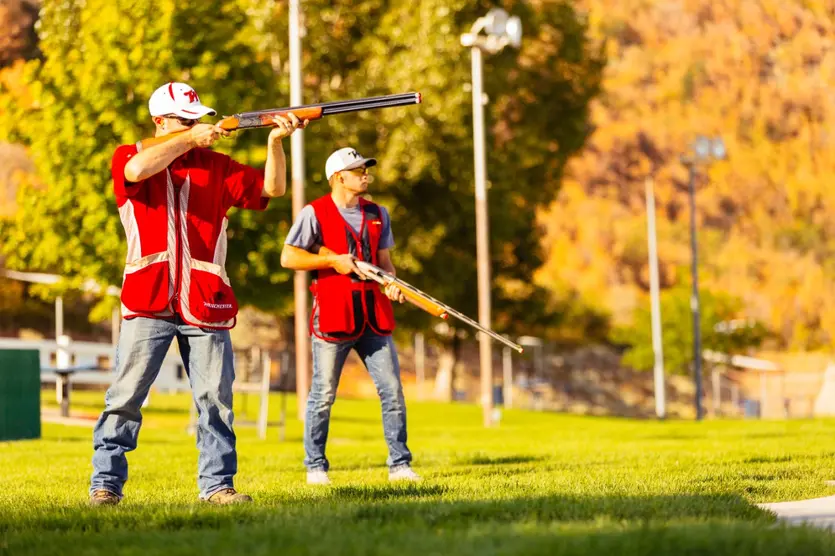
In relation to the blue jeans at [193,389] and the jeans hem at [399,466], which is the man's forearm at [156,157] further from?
the jeans hem at [399,466]

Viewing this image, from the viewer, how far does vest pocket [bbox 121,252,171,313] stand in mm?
7254

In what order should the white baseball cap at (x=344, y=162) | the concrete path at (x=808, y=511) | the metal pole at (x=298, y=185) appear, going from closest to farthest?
the concrete path at (x=808, y=511), the white baseball cap at (x=344, y=162), the metal pole at (x=298, y=185)

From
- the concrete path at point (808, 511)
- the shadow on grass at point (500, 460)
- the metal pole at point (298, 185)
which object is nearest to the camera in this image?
the concrete path at point (808, 511)

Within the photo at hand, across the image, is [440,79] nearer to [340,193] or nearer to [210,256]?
[340,193]

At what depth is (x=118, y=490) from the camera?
293 inches

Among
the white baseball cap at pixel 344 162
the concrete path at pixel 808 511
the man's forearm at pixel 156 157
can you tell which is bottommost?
the concrete path at pixel 808 511

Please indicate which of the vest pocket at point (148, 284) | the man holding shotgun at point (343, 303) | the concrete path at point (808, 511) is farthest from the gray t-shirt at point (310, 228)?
the concrete path at point (808, 511)

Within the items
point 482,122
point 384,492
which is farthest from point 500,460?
point 482,122

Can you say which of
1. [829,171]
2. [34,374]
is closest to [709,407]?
[34,374]

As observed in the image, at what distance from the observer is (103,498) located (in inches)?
289

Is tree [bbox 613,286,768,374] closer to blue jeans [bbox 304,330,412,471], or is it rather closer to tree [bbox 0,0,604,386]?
tree [bbox 0,0,604,386]

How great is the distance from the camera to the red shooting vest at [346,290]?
9.27 metres

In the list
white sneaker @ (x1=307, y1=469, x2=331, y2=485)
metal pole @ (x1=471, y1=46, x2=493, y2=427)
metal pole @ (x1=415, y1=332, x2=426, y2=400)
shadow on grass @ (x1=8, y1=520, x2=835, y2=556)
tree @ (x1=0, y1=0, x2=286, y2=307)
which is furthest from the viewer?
metal pole @ (x1=415, y1=332, x2=426, y2=400)

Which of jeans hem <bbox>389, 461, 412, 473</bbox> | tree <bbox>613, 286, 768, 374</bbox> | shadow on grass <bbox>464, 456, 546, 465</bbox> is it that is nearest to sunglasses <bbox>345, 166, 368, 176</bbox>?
jeans hem <bbox>389, 461, 412, 473</bbox>
